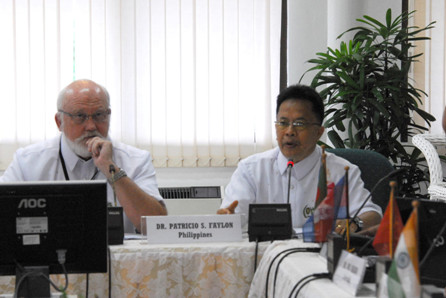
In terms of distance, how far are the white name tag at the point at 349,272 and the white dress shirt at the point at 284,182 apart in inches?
44.4

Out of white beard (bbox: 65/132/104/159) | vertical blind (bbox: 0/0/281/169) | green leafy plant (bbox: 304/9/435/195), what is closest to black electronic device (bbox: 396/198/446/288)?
white beard (bbox: 65/132/104/159)

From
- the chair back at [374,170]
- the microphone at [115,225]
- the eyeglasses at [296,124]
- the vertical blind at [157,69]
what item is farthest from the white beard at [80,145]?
the vertical blind at [157,69]

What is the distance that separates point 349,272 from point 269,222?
2.36 feet

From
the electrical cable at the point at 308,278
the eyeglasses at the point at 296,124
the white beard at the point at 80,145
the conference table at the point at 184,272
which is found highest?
the eyeglasses at the point at 296,124

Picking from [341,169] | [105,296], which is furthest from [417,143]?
[105,296]

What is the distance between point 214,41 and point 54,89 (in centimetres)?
124

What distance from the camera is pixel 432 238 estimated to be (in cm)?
143

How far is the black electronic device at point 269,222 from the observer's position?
2047 millimetres

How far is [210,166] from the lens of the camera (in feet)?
15.0

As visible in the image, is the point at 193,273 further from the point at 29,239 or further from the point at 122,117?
the point at 122,117

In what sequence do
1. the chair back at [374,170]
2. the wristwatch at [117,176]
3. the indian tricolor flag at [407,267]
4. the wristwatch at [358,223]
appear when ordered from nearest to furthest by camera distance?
1. the indian tricolor flag at [407,267]
2. the wristwatch at [358,223]
3. the wristwatch at [117,176]
4. the chair back at [374,170]

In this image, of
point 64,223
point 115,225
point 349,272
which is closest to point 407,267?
point 349,272

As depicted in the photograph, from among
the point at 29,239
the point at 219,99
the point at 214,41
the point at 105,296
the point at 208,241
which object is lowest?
the point at 105,296

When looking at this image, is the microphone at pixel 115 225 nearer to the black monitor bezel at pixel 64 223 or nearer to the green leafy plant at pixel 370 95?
the black monitor bezel at pixel 64 223
